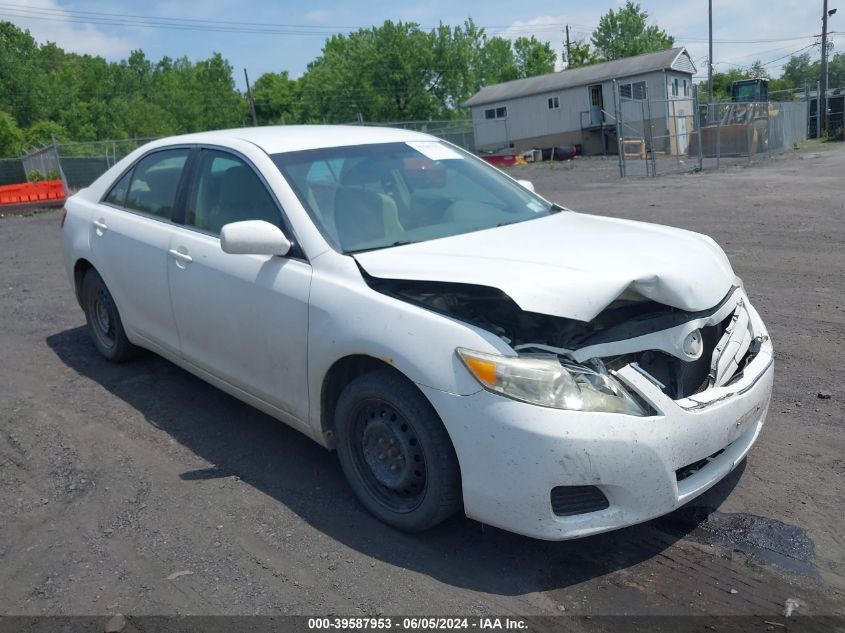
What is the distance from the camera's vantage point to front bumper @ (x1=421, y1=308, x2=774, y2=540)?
2.84 m

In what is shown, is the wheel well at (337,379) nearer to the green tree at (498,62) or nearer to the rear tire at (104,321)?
the rear tire at (104,321)

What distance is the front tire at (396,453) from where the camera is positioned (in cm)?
312

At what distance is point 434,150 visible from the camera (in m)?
4.72

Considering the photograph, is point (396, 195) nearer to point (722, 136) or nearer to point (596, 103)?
point (722, 136)

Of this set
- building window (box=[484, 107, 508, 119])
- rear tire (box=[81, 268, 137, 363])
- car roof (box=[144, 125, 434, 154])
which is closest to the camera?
car roof (box=[144, 125, 434, 154])

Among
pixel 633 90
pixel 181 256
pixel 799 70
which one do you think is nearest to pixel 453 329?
pixel 181 256

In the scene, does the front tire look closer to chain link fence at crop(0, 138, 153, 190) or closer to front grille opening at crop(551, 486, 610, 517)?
front grille opening at crop(551, 486, 610, 517)

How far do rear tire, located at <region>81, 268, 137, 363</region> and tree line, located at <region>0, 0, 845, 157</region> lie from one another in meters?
59.5

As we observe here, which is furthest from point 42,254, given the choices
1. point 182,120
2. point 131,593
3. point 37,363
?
point 182,120

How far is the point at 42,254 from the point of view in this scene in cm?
1225

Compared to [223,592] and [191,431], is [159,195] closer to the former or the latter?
[191,431]

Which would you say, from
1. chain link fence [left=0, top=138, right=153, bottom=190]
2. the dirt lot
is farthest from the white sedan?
chain link fence [left=0, top=138, right=153, bottom=190]

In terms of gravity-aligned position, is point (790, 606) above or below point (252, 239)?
below

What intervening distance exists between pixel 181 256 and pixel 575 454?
265 centimetres
